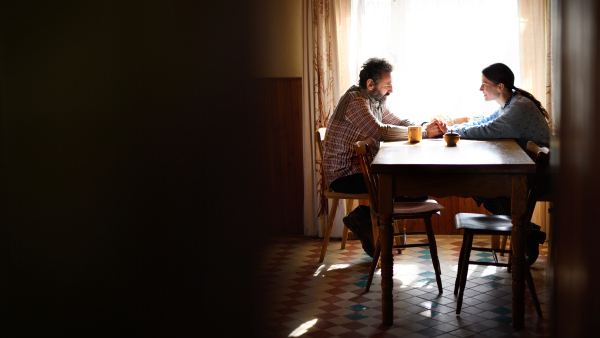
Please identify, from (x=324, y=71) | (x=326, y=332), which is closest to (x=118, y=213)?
(x=326, y=332)

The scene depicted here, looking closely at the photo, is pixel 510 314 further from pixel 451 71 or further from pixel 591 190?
pixel 591 190

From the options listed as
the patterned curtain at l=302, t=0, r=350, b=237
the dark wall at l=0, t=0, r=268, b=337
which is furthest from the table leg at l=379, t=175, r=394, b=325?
the dark wall at l=0, t=0, r=268, b=337

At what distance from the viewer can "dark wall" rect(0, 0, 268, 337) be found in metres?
0.25

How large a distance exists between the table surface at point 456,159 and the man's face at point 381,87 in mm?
617

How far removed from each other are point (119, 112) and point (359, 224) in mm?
3176

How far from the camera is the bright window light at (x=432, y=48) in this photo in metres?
3.98

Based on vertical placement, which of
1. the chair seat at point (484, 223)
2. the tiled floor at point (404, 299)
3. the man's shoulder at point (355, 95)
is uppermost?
the man's shoulder at point (355, 95)

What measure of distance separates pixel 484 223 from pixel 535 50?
192cm

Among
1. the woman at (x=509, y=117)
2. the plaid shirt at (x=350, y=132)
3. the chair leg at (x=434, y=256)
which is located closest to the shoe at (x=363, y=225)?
the plaid shirt at (x=350, y=132)

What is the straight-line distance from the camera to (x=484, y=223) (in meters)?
2.53

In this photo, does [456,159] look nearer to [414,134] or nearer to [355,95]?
[414,134]

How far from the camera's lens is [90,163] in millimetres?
246

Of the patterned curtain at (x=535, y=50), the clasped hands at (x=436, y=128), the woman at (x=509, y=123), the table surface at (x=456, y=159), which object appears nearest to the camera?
the table surface at (x=456, y=159)

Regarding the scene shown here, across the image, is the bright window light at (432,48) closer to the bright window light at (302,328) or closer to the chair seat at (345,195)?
the chair seat at (345,195)
